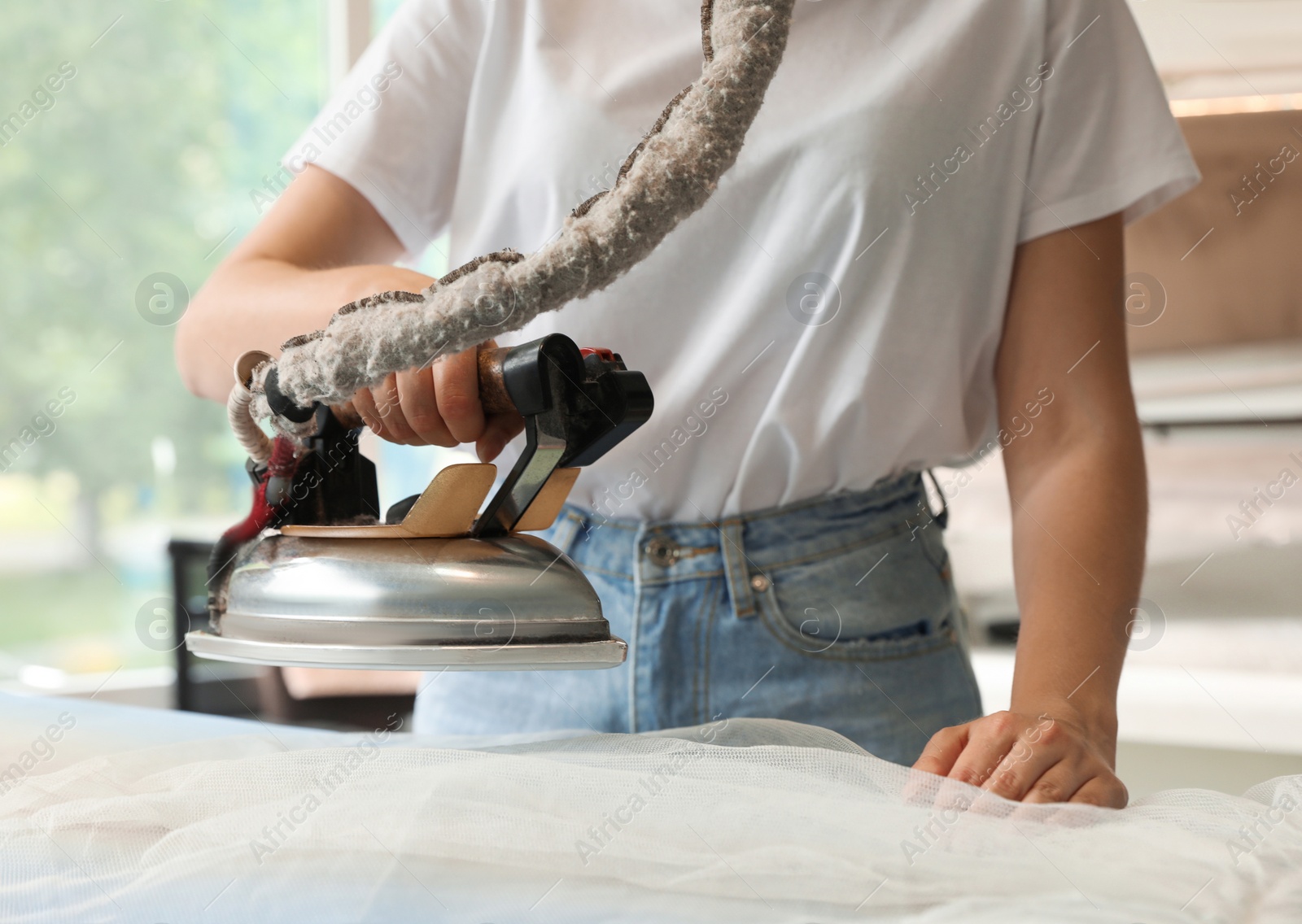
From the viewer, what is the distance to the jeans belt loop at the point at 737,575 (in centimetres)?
68

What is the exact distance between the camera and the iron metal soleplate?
455 mm

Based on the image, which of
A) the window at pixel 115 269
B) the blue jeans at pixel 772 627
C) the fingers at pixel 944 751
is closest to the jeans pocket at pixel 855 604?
the blue jeans at pixel 772 627

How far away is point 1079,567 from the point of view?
24.2 inches

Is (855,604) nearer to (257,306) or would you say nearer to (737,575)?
(737,575)

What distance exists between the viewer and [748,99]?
1.31 ft

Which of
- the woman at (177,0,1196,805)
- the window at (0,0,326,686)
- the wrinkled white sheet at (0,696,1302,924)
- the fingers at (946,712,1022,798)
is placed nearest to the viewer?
the wrinkled white sheet at (0,696,1302,924)

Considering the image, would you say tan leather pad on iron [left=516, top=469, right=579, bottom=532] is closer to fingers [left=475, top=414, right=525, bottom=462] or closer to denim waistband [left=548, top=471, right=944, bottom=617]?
fingers [left=475, top=414, right=525, bottom=462]

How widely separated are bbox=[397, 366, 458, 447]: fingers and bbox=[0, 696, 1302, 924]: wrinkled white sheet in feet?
0.48

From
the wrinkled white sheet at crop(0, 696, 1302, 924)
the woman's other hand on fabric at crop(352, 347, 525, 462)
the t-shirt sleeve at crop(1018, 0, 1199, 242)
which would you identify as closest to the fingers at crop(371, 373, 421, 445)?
the woman's other hand on fabric at crop(352, 347, 525, 462)

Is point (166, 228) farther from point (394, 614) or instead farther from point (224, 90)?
point (394, 614)

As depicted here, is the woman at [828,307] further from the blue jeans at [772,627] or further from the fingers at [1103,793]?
the fingers at [1103,793]

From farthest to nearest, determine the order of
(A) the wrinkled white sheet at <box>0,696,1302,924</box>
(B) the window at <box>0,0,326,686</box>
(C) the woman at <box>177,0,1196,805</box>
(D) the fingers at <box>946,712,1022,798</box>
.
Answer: (B) the window at <box>0,0,326,686</box>
(C) the woman at <box>177,0,1196,805</box>
(D) the fingers at <box>946,712,1022,798</box>
(A) the wrinkled white sheet at <box>0,696,1302,924</box>

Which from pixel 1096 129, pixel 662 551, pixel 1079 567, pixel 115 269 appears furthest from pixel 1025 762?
pixel 115 269

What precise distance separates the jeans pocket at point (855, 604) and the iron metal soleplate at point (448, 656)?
218 millimetres
